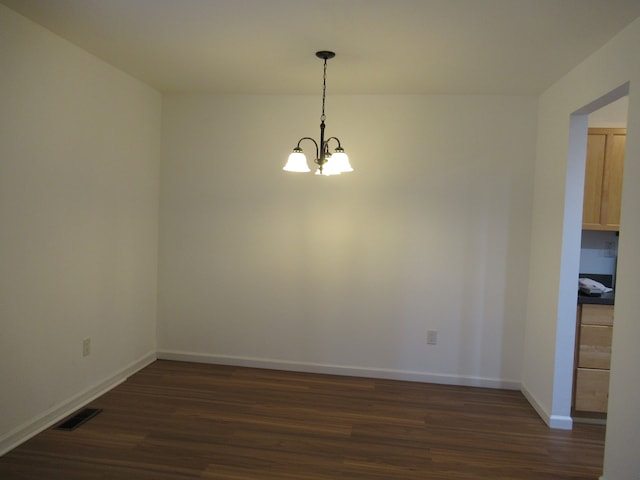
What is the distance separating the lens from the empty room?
8.32ft

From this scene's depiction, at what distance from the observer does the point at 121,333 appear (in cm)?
377

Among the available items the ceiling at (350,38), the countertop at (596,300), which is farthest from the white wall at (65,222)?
the countertop at (596,300)

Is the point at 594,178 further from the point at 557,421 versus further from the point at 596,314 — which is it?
the point at 557,421

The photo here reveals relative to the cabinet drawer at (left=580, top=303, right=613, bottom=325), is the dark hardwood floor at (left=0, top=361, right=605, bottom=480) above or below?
below

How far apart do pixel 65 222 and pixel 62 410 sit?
1.29 meters

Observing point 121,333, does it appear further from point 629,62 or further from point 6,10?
point 629,62

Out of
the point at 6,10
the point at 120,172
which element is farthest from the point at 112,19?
the point at 120,172

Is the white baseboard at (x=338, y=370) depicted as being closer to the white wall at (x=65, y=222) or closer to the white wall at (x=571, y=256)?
the white wall at (x=571, y=256)

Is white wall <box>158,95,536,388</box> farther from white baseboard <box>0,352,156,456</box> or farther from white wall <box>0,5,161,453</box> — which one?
white baseboard <box>0,352,156,456</box>

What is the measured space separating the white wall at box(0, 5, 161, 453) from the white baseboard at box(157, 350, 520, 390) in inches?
21.6

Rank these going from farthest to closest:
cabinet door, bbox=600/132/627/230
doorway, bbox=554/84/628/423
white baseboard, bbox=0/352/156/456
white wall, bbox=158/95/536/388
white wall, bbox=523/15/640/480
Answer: white wall, bbox=158/95/536/388, cabinet door, bbox=600/132/627/230, doorway, bbox=554/84/628/423, white baseboard, bbox=0/352/156/456, white wall, bbox=523/15/640/480

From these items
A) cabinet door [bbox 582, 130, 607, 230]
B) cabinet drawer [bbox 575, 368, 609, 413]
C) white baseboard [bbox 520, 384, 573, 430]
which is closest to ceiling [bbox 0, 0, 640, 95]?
cabinet door [bbox 582, 130, 607, 230]

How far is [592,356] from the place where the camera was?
3.28 m

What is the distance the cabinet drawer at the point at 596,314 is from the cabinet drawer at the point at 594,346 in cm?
4
